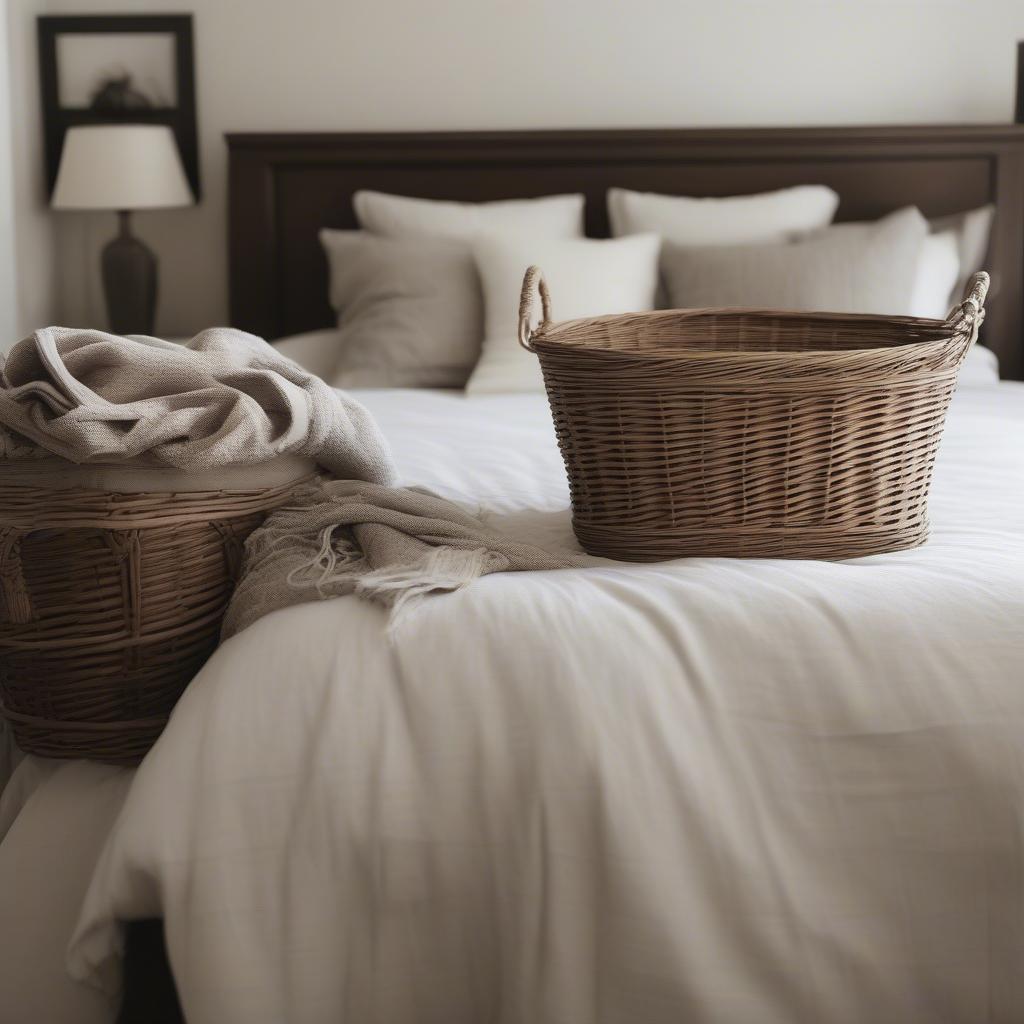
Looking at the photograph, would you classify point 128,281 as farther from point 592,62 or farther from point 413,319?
point 592,62

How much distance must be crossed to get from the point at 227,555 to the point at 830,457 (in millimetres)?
665

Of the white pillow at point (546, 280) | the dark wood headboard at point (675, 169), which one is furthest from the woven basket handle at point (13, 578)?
the dark wood headboard at point (675, 169)

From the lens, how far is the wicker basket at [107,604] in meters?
1.28

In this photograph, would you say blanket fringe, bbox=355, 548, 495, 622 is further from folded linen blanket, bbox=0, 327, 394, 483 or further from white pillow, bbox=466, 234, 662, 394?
white pillow, bbox=466, 234, 662, 394

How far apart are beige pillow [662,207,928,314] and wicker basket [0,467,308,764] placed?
1666 millimetres

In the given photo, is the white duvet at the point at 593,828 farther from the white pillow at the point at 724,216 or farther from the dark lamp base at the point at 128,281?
the dark lamp base at the point at 128,281

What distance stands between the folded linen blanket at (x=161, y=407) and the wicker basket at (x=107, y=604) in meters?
0.06

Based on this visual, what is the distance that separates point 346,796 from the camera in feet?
3.51

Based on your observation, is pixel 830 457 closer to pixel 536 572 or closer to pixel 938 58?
pixel 536 572

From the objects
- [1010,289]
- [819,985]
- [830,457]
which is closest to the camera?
[819,985]

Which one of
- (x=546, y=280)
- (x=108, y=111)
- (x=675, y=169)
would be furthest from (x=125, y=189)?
(x=675, y=169)

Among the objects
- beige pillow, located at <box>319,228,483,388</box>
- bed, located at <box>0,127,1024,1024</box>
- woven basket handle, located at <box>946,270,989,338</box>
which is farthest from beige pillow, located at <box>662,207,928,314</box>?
bed, located at <box>0,127,1024,1024</box>

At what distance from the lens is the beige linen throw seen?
123cm

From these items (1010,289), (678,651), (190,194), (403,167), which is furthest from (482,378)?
(678,651)
